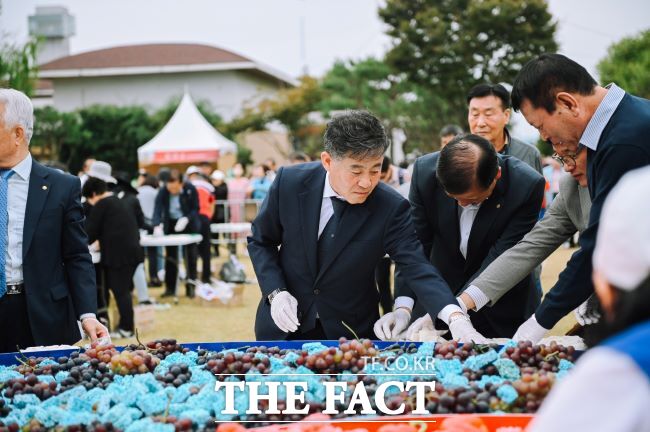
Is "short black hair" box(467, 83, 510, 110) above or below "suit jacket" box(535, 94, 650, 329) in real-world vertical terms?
above

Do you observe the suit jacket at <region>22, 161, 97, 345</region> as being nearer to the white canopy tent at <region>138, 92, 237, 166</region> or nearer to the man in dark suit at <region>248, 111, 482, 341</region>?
the man in dark suit at <region>248, 111, 482, 341</region>

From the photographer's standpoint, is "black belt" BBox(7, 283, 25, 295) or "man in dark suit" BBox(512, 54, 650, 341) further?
"black belt" BBox(7, 283, 25, 295)

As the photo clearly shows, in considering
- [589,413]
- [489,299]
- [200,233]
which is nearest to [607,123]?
[489,299]

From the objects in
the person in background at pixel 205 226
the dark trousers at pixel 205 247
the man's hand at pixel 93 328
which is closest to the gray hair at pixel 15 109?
the man's hand at pixel 93 328

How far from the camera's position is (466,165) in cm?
280

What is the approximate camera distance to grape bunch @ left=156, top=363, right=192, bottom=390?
2029mm

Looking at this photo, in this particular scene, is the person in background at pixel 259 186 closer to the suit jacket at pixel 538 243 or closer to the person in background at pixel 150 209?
the person in background at pixel 150 209

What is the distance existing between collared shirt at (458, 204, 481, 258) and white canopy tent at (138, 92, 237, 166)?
14533mm

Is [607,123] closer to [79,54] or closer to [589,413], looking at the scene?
[589,413]

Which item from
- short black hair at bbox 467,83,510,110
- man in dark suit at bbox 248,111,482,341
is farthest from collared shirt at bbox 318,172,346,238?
short black hair at bbox 467,83,510,110

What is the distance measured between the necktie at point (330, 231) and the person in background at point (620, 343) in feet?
6.00

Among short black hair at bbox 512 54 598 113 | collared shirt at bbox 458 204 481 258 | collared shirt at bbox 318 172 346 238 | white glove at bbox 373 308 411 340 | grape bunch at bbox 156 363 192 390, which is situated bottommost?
white glove at bbox 373 308 411 340

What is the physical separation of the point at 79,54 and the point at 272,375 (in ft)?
115

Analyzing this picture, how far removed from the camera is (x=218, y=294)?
8766 mm
